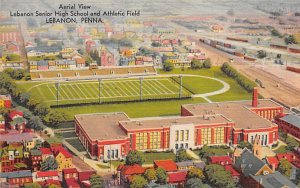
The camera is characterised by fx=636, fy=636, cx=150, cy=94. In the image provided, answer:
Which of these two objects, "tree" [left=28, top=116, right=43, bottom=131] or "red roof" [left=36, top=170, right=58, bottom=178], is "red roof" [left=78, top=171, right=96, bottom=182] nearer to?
"red roof" [left=36, top=170, right=58, bottom=178]

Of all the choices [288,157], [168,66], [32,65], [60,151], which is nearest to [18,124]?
[60,151]

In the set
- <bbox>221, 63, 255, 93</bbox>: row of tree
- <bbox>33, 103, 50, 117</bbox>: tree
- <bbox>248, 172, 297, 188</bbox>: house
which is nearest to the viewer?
<bbox>248, 172, 297, 188</bbox>: house

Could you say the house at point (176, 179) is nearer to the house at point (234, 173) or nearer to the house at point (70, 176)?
the house at point (234, 173)

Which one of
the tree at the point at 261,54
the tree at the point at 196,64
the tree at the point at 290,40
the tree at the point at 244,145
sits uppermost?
the tree at the point at 290,40

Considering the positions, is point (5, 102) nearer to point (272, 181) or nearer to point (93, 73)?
point (93, 73)

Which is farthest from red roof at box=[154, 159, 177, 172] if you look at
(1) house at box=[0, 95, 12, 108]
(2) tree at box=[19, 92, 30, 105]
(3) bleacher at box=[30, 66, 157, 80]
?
(3) bleacher at box=[30, 66, 157, 80]

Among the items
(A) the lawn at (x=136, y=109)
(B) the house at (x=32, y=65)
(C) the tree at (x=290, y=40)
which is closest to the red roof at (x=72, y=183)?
(A) the lawn at (x=136, y=109)

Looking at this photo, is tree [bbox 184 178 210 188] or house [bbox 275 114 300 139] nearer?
tree [bbox 184 178 210 188]
